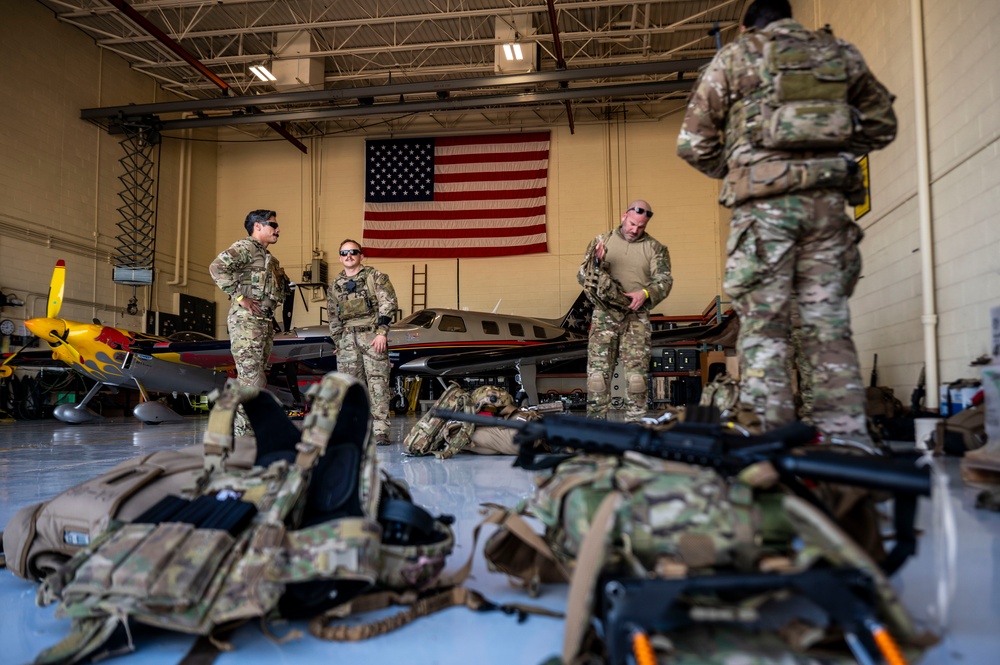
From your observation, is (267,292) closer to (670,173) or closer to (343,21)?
(343,21)

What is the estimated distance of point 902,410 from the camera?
5.62 m

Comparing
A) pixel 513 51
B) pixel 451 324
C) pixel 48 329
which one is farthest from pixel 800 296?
pixel 513 51

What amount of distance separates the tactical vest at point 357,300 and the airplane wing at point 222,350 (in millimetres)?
3051

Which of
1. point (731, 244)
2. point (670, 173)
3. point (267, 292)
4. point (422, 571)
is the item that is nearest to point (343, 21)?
point (670, 173)

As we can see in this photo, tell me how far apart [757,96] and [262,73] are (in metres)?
11.7

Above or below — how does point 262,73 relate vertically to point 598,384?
above

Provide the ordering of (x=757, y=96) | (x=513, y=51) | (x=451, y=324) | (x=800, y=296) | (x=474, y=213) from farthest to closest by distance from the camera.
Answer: (x=474, y=213), (x=513, y=51), (x=451, y=324), (x=800, y=296), (x=757, y=96)

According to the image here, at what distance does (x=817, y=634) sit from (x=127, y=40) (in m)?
15.2

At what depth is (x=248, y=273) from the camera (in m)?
5.19

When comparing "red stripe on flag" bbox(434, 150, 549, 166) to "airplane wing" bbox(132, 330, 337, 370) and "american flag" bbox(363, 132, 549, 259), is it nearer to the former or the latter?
Result: "american flag" bbox(363, 132, 549, 259)

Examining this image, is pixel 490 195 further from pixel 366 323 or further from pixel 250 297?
pixel 250 297

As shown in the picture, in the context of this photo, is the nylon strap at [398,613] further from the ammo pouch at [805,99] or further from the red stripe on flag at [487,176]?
the red stripe on flag at [487,176]

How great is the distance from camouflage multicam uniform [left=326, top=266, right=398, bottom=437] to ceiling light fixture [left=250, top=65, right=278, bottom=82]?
326 inches

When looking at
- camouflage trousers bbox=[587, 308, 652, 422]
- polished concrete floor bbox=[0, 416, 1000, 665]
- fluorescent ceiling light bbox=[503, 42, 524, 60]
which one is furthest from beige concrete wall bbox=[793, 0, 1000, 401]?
fluorescent ceiling light bbox=[503, 42, 524, 60]
